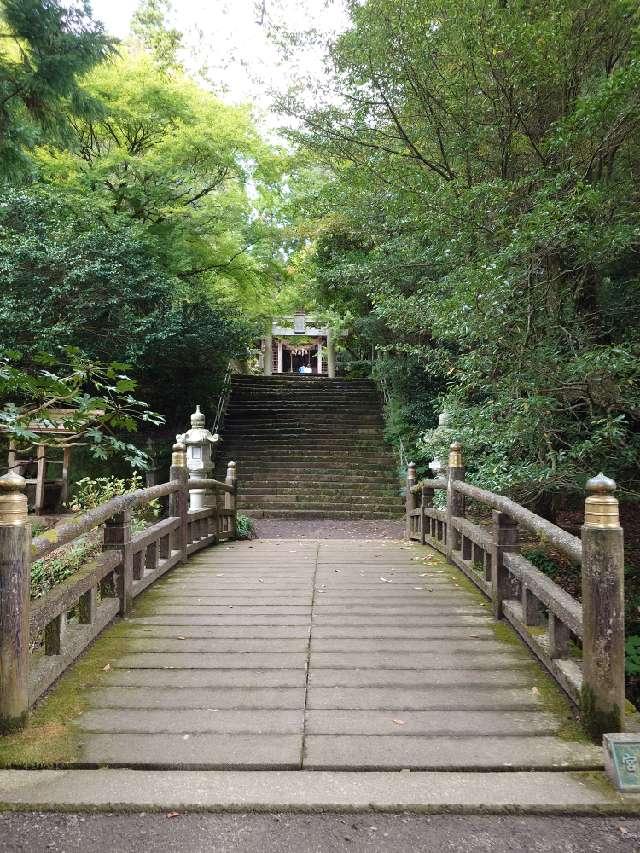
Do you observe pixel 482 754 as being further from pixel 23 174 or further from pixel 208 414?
pixel 208 414

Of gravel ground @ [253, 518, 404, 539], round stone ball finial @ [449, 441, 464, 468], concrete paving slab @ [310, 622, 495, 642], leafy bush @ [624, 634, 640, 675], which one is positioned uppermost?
round stone ball finial @ [449, 441, 464, 468]

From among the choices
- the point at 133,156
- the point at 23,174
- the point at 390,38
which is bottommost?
the point at 23,174

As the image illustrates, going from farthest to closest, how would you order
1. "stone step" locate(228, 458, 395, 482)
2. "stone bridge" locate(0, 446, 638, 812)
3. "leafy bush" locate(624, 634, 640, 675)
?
"stone step" locate(228, 458, 395, 482) → "leafy bush" locate(624, 634, 640, 675) → "stone bridge" locate(0, 446, 638, 812)

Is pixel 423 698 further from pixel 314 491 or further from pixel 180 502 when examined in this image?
pixel 314 491

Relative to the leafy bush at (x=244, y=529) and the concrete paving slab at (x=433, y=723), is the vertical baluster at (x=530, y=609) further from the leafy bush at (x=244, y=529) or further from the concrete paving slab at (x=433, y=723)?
the leafy bush at (x=244, y=529)

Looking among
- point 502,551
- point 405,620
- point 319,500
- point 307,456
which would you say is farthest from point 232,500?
point 307,456

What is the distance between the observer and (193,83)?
13.1m

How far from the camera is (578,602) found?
2816 mm

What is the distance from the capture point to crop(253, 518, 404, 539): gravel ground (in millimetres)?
10125

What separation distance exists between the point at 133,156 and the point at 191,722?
12.3 metres

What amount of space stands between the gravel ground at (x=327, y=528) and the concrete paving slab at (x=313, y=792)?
759cm

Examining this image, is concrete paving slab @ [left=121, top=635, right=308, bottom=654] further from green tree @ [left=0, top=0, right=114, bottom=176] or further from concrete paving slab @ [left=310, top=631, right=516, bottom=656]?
green tree @ [left=0, top=0, right=114, bottom=176]

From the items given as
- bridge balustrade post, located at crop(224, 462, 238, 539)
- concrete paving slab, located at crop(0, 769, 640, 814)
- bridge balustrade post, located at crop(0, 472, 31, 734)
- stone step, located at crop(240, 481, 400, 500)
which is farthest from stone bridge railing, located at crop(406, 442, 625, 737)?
stone step, located at crop(240, 481, 400, 500)

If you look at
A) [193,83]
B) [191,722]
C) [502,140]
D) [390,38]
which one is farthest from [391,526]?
[193,83]
